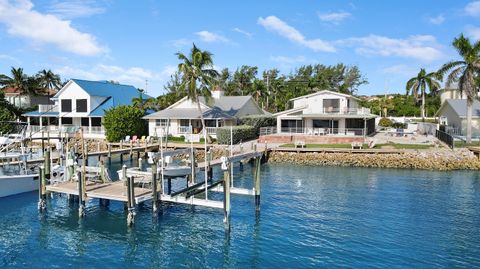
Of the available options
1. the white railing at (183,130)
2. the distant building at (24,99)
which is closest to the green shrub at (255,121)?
the white railing at (183,130)

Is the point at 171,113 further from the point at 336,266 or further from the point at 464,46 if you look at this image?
the point at 336,266

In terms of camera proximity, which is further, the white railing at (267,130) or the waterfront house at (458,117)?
the white railing at (267,130)

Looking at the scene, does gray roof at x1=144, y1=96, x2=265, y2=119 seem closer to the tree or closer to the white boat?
the tree

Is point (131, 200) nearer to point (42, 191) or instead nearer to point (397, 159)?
point (42, 191)

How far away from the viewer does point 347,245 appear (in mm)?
16672

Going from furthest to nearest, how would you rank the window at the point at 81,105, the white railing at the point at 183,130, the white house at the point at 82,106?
the window at the point at 81,105 → the white house at the point at 82,106 → the white railing at the point at 183,130

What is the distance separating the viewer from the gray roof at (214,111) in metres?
48.4

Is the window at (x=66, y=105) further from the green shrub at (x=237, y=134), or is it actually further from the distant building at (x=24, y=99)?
the green shrub at (x=237, y=134)

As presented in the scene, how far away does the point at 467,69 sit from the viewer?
41406 mm

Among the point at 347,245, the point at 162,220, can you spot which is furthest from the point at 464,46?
the point at 162,220

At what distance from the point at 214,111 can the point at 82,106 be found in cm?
1961

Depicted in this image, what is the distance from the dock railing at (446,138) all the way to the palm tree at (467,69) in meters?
2.16

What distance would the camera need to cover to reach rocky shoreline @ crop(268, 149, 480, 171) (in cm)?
3419

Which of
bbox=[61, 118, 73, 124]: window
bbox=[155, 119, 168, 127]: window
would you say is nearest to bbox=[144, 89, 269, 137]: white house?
bbox=[155, 119, 168, 127]: window
